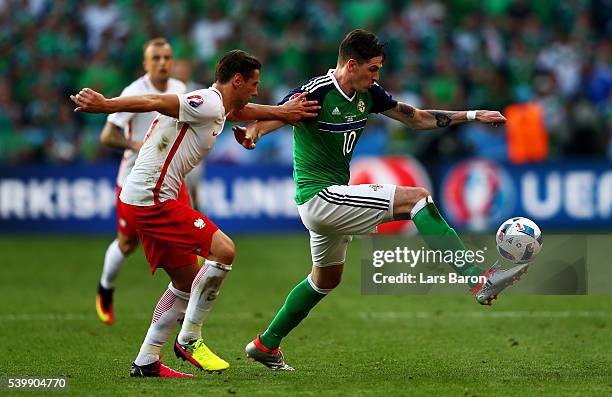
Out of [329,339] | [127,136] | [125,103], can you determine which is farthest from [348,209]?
[127,136]

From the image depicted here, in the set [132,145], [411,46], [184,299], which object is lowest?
[184,299]

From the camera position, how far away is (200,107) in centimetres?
761

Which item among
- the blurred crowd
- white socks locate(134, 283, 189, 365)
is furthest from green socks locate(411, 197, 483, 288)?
the blurred crowd

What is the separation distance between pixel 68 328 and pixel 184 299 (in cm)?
283

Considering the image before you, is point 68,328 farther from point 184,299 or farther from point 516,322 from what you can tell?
point 516,322

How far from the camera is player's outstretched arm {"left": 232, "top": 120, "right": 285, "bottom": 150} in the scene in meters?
7.96

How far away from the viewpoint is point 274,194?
1908 cm

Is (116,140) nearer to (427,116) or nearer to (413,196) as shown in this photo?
(427,116)

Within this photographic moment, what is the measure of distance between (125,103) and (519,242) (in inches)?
112

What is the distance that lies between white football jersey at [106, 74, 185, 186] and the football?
433 centimetres

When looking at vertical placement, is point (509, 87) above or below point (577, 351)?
above

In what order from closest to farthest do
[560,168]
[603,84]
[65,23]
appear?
[560,168], [603,84], [65,23]

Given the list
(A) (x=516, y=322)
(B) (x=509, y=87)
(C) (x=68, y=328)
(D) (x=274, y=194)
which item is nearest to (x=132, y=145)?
(C) (x=68, y=328)

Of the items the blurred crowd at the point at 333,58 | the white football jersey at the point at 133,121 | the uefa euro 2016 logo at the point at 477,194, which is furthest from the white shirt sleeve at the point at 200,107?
the blurred crowd at the point at 333,58
